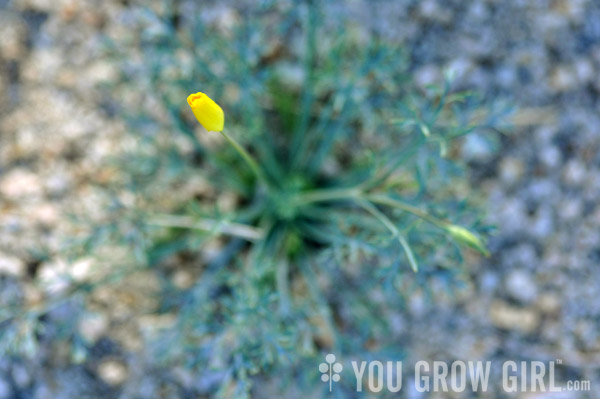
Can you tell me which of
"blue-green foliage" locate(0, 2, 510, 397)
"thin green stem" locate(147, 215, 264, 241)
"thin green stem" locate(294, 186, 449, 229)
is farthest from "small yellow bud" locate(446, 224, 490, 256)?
"thin green stem" locate(147, 215, 264, 241)

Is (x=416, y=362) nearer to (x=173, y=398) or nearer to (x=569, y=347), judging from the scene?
(x=569, y=347)

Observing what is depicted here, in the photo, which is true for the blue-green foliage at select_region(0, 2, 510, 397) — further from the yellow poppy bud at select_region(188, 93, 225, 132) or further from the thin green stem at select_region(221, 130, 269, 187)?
the yellow poppy bud at select_region(188, 93, 225, 132)

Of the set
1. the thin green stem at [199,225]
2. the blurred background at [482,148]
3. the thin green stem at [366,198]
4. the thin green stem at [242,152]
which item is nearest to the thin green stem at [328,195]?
the thin green stem at [366,198]

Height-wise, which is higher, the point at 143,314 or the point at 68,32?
the point at 68,32

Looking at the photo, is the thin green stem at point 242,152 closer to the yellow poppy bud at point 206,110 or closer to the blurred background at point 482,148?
A: the yellow poppy bud at point 206,110

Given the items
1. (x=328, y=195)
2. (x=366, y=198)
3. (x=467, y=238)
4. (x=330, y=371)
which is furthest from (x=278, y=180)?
(x=467, y=238)

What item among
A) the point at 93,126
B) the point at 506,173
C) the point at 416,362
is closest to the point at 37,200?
the point at 93,126

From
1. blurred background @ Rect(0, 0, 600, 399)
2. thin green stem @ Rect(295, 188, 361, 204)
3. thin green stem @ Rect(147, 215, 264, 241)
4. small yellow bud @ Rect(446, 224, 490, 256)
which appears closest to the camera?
small yellow bud @ Rect(446, 224, 490, 256)
